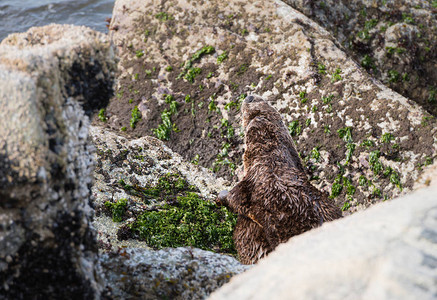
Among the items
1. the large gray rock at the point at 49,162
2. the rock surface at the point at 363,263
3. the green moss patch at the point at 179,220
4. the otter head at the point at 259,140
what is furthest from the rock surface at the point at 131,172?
the rock surface at the point at 363,263

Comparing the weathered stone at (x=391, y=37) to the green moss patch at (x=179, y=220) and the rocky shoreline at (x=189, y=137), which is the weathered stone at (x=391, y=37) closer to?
the rocky shoreline at (x=189, y=137)

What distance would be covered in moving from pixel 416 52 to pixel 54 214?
26.2 feet

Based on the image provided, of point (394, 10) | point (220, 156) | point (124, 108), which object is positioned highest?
point (394, 10)

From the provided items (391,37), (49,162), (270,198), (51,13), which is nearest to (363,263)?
(49,162)

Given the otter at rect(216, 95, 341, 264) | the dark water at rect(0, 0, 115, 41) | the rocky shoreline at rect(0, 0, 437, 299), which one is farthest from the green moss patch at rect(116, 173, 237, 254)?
the dark water at rect(0, 0, 115, 41)

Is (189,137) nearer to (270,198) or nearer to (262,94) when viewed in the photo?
(262,94)

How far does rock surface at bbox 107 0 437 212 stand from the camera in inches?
237

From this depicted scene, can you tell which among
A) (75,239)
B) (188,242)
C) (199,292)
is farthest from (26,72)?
(188,242)

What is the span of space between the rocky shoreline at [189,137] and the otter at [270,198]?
1.29ft

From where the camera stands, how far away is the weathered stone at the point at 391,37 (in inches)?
311

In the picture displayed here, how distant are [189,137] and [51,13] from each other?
9.25 metres

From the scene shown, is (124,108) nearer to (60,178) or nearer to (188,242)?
(188,242)

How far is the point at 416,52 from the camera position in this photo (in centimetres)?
797

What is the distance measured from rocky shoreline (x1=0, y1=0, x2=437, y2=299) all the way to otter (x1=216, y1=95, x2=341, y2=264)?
39 cm
